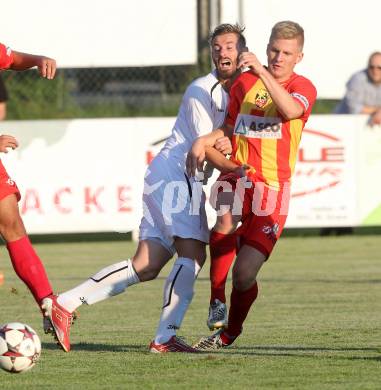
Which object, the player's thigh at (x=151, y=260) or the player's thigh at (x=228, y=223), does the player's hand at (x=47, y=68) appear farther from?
the player's thigh at (x=228, y=223)

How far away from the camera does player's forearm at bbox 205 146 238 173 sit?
272 inches

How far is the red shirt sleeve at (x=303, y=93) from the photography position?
685 centimetres

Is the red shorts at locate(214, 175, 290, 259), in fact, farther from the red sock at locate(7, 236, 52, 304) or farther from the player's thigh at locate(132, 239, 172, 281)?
the red sock at locate(7, 236, 52, 304)

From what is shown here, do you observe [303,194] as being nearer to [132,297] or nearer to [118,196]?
[118,196]

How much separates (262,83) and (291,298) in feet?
10.3

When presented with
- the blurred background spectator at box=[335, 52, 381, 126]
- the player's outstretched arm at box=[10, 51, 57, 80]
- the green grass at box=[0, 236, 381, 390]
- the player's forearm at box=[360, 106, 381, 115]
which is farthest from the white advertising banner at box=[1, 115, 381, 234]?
the player's outstretched arm at box=[10, 51, 57, 80]

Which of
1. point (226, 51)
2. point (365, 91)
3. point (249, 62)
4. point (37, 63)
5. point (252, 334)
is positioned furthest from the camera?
point (365, 91)

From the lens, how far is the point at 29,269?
721 cm

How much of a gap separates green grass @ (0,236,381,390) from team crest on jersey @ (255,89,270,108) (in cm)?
139

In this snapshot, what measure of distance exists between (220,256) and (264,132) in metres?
0.80

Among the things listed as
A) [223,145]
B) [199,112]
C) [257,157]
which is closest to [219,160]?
[223,145]

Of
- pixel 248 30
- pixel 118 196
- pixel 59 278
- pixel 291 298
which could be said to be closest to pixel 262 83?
pixel 291 298

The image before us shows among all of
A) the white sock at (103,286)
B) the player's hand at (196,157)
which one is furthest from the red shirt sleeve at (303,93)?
the white sock at (103,286)

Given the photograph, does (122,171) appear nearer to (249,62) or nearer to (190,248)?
(190,248)
